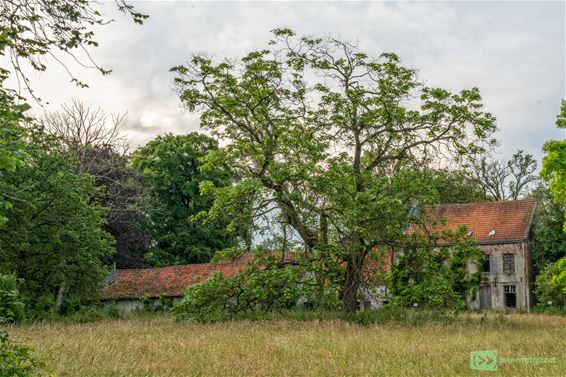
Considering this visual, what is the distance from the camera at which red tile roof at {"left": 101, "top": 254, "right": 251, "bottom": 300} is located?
4116 centimetres

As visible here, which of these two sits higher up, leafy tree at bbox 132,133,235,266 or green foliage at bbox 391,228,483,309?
leafy tree at bbox 132,133,235,266

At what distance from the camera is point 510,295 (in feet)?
157

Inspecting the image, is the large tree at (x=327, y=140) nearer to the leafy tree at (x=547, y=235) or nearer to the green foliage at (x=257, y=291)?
the green foliage at (x=257, y=291)

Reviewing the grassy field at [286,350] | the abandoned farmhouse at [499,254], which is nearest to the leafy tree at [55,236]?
the grassy field at [286,350]

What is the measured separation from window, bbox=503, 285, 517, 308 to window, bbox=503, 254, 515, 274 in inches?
44.7

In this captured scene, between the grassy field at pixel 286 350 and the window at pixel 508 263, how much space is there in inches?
1188

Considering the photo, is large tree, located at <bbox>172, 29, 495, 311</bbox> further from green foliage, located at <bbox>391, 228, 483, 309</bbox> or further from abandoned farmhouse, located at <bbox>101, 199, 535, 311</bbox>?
abandoned farmhouse, located at <bbox>101, 199, 535, 311</bbox>

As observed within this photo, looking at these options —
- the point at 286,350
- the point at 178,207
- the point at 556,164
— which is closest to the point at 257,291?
the point at 286,350

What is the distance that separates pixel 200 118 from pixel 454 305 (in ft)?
39.4

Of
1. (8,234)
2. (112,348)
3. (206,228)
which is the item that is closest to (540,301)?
(206,228)

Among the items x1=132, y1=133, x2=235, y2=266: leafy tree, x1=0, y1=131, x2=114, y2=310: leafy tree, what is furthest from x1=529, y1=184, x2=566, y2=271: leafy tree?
x1=0, y1=131, x2=114, y2=310: leafy tree

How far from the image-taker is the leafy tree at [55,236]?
93.4ft

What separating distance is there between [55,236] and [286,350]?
17.7 m

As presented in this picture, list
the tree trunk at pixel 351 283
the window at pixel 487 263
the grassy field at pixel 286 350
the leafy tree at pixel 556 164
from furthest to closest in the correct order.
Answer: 1. the window at pixel 487 263
2. the leafy tree at pixel 556 164
3. the tree trunk at pixel 351 283
4. the grassy field at pixel 286 350
